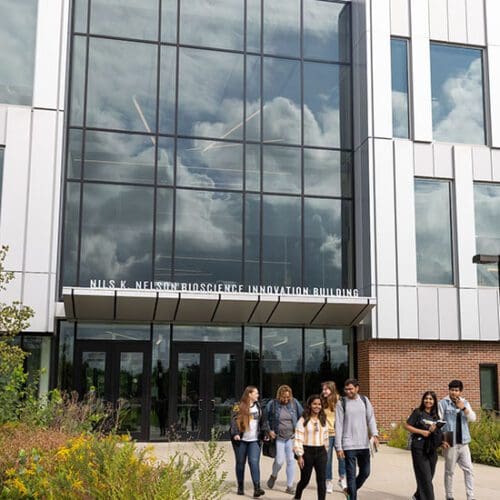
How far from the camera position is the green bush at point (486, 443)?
50.9 ft

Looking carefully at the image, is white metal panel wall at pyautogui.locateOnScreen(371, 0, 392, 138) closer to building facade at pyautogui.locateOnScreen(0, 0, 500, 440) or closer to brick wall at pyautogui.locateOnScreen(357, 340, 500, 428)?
building facade at pyautogui.locateOnScreen(0, 0, 500, 440)

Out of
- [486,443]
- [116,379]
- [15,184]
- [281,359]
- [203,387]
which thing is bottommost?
[486,443]

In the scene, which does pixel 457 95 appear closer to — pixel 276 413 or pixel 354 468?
pixel 276 413

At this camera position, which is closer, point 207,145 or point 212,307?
point 212,307

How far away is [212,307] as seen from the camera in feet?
64.0

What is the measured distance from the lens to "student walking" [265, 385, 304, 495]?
1208 centimetres

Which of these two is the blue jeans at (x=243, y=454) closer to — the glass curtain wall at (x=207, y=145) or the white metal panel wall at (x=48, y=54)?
the glass curtain wall at (x=207, y=145)

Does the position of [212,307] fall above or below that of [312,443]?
above

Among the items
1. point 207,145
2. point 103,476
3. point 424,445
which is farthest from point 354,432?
point 207,145

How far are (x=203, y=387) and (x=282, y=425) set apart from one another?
26.9 ft

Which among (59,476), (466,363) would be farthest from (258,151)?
(59,476)

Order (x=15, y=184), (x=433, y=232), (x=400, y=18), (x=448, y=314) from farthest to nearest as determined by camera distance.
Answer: (x=400, y=18) < (x=433, y=232) < (x=448, y=314) < (x=15, y=184)

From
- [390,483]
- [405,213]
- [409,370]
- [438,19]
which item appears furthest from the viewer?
[438,19]

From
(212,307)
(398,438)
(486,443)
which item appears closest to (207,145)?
(212,307)
